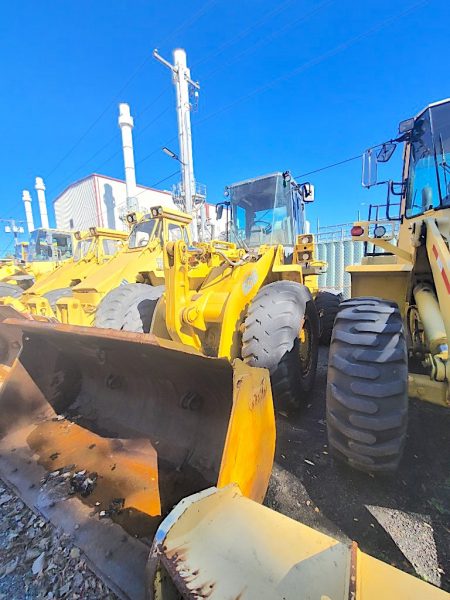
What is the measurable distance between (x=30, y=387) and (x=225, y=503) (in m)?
2.35

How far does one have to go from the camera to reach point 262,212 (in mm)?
6504

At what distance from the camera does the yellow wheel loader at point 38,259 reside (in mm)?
11852

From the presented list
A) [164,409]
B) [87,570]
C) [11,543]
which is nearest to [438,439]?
[164,409]

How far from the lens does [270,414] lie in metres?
1.92

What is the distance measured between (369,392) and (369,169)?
9.15 ft

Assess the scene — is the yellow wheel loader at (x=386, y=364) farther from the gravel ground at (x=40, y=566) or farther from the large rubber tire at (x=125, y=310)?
the large rubber tire at (x=125, y=310)

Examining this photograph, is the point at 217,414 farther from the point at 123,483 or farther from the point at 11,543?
the point at 11,543

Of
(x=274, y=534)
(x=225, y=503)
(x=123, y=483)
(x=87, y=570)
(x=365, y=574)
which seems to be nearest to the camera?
(x=365, y=574)

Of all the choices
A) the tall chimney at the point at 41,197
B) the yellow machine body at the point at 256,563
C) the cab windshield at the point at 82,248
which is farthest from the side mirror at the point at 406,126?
the tall chimney at the point at 41,197

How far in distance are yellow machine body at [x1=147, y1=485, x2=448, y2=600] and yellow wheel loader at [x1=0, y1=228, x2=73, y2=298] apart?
1109 centimetres

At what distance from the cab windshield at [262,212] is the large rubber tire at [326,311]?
4.20 ft

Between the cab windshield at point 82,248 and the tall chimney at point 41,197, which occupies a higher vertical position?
the tall chimney at point 41,197

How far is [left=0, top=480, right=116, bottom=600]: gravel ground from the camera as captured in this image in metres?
1.62

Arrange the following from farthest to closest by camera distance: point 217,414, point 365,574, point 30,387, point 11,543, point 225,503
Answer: point 30,387 → point 217,414 → point 11,543 → point 225,503 → point 365,574
